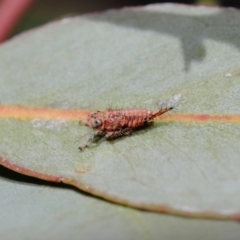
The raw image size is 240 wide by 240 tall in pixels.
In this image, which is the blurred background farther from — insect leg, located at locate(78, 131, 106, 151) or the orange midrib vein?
insect leg, located at locate(78, 131, 106, 151)

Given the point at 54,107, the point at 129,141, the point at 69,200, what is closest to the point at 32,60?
the point at 54,107

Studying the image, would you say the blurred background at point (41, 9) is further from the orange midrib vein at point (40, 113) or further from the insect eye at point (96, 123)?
the insect eye at point (96, 123)

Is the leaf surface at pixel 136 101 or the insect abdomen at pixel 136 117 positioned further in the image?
the insect abdomen at pixel 136 117


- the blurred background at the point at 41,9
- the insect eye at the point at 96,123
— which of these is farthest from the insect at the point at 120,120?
the blurred background at the point at 41,9

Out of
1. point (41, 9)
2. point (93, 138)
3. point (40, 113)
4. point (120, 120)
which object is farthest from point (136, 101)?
point (41, 9)

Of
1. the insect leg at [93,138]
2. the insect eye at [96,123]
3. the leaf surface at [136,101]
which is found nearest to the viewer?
the leaf surface at [136,101]

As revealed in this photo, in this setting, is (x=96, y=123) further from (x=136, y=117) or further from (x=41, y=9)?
(x=41, y=9)
